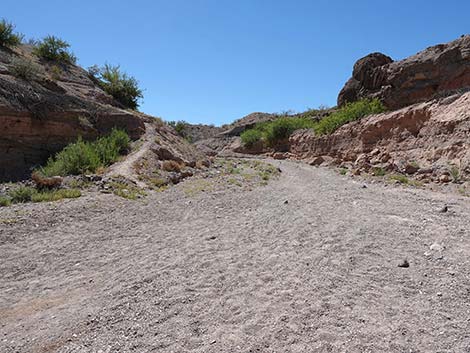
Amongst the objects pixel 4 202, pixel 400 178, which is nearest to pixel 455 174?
pixel 400 178

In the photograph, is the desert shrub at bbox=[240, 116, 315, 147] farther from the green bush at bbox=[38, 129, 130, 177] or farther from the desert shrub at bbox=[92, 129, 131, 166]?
the green bush at bbox=[38, 129, 130, 177]

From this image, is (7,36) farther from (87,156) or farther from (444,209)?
(444,209)

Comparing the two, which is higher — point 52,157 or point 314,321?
point 52,157

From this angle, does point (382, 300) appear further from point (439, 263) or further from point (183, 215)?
point (183, 215)

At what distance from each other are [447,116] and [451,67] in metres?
5.53

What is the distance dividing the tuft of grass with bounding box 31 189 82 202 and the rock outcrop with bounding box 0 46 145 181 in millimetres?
2368

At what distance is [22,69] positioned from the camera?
12750 millimetres

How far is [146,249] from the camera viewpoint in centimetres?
539

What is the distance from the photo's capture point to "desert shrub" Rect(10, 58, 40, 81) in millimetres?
12672

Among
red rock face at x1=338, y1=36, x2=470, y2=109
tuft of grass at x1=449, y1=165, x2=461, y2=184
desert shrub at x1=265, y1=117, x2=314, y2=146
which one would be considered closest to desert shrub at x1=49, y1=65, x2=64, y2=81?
tuft of grass at x1=449, y1=165, x2=461, y2=184

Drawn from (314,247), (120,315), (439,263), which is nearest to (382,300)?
(439,263)

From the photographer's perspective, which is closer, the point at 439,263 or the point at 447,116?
the point at 439,263

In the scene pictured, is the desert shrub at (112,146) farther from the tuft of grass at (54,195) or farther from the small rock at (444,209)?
the small rock at (444,209)

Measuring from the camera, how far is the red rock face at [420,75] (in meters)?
15.0
